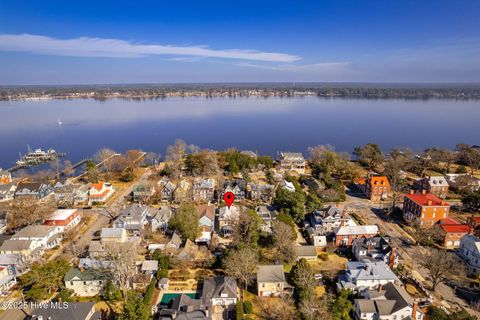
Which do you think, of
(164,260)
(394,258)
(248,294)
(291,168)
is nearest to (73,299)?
(164,260)

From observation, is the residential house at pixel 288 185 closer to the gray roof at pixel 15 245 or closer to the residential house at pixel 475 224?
the residential house at pixel 475 224

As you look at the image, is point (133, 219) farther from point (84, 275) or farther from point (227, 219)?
point (84, 275)

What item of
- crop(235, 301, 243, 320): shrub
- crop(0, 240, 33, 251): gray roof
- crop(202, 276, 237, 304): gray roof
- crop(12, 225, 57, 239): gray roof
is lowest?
crop(235, 301, 243, 320): shrub

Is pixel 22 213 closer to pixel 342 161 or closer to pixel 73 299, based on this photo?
pixel 73 299

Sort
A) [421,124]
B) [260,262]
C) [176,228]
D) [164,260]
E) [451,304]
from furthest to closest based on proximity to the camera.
A: [421,124], [176,228], [260,262], [164,260], [451,304]

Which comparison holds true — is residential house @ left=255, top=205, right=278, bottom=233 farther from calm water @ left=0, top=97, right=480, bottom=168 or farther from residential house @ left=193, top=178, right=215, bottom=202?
calm water @ left=0, top=97, right=480, bottom=168

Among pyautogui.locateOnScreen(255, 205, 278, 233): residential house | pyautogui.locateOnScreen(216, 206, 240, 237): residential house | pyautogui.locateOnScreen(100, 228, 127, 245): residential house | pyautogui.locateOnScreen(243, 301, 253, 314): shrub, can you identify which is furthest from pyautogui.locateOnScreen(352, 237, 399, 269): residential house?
pyautogui.locateOnScreen(100, 228, 127, 245): residential house

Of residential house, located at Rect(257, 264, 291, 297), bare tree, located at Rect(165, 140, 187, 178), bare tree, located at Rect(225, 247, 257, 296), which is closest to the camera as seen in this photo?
residential house, located at Rect(257, 264, 291, 297)

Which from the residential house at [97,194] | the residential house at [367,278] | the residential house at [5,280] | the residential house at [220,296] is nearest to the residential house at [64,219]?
the residential house at [97,194]
